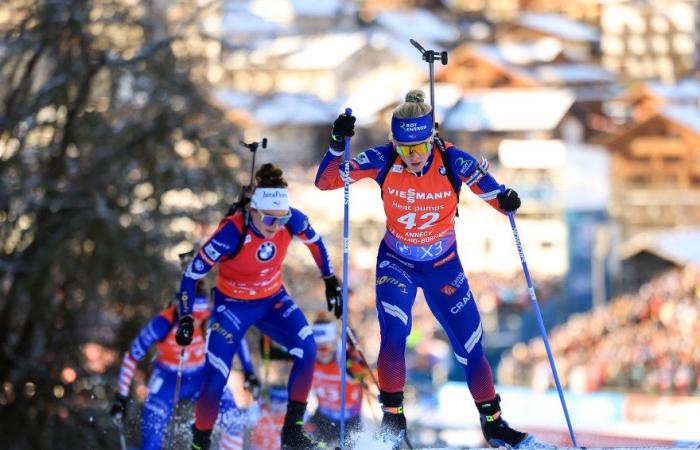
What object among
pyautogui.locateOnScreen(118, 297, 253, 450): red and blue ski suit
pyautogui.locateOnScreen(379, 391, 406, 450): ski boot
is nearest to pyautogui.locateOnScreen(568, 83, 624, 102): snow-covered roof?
pyautogui.locateOnScreen(118, 297, 253, 450): red and blue ski suit

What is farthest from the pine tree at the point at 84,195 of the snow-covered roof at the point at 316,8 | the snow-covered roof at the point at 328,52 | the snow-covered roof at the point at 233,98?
the snow-covered roof at the point at 316,8

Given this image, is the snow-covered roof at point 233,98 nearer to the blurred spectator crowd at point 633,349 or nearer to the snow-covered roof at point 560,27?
the blurred spectator crowd at point 633,349

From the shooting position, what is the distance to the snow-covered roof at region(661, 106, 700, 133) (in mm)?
51906

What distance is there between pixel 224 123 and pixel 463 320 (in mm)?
13409

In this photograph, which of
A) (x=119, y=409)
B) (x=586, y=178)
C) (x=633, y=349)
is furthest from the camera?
(x=586, y=178)

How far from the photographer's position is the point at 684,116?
52719 mm

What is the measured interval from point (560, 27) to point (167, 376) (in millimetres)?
60116

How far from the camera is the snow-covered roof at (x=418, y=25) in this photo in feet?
223

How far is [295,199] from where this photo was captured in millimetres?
23562

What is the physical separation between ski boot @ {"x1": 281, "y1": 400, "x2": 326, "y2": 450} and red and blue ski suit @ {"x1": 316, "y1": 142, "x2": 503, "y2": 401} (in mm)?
1025

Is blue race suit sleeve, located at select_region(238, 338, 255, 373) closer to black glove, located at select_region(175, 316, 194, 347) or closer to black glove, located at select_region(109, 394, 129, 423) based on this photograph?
black glove, located at select_region(109, 394, 129, 423)

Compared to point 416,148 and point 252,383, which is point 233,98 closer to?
point 252,383

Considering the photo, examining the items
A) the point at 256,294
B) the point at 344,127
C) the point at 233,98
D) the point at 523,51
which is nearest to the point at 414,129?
the point at 344,127

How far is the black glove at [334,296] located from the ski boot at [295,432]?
704 mm
